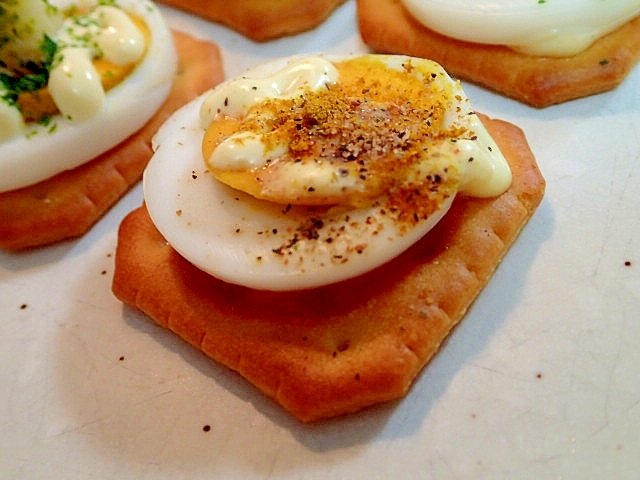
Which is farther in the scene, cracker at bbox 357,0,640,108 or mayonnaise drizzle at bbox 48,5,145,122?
cracker at bbox 357,0,640,108

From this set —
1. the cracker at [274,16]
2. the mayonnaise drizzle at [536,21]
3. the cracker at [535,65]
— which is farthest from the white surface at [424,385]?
the cracker at [274,16]

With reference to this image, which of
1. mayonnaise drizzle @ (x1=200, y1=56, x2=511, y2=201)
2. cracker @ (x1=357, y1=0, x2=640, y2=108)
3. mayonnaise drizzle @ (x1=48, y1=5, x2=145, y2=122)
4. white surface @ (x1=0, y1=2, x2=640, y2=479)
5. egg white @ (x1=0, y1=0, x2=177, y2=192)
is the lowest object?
white surface @ (x1=0, y1=2, x2=640, y2=479)

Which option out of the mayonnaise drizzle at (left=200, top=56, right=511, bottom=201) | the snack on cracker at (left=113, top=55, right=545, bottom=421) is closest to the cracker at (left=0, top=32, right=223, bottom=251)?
the snack on cracker at (left=113, top=55, right=545, bottom=421)

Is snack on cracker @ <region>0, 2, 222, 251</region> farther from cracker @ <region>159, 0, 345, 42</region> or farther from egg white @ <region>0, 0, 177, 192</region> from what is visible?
cracker @ <region>159, 0, 345, 42</region>

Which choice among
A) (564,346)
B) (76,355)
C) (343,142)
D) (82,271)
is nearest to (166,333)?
(76,355)

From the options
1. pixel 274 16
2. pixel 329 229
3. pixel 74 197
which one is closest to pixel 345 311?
pixel 329 229

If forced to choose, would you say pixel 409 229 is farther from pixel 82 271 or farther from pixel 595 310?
pixel 82 271
